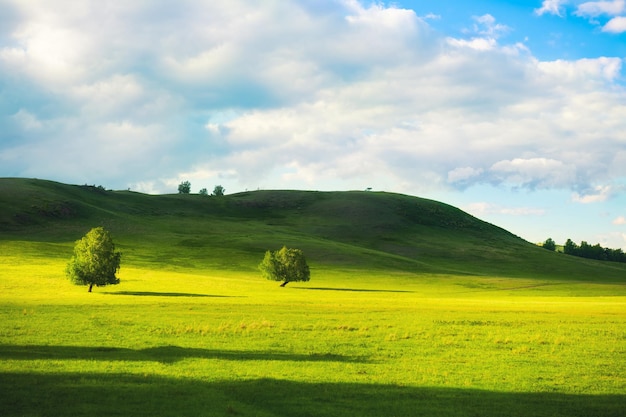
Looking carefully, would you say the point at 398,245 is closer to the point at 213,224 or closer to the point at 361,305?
the point at 213,224

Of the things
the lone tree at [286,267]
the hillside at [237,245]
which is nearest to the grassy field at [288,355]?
the lone tree at [286,267]

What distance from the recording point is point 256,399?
21281 millimetres

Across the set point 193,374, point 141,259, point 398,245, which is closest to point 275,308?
point 193,374

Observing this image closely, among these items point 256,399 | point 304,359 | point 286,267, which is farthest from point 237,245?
point 256,399

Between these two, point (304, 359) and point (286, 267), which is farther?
point (286, 267)

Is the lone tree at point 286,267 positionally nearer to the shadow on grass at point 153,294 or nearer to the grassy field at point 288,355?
the grassy field at point 288,355

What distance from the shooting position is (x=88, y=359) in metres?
27.8

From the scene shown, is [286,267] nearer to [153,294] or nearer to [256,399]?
[153,294]

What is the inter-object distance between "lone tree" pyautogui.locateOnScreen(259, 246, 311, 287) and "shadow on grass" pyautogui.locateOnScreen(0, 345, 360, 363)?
66.2 metres

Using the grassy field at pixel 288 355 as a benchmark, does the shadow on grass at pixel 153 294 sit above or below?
below

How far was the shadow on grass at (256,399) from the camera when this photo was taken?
1970cm

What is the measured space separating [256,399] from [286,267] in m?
76.9

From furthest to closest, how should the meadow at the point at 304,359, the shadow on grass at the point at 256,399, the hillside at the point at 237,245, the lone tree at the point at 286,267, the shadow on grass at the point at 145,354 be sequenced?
the hillside at the point at 237,245 < the lone tree at the point at 286,267 < the shadow on grass at the point at 145,354 < the meadow at the point at 304,359 < the shadow on grass at the point at 256,399

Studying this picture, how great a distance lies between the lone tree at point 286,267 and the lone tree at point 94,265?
29794 millimetres
